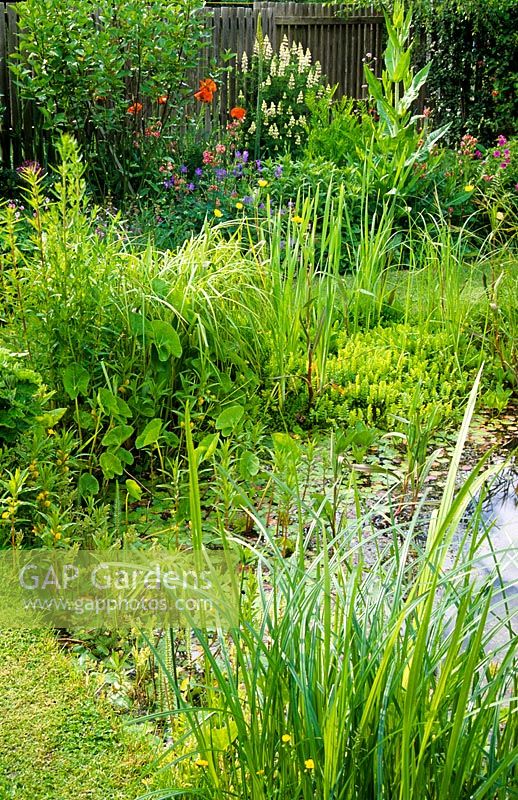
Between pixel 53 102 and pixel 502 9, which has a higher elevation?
pixel 502 9

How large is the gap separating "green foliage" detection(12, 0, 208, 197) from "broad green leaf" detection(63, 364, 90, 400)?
4.03m

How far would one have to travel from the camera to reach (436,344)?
15.2 ft

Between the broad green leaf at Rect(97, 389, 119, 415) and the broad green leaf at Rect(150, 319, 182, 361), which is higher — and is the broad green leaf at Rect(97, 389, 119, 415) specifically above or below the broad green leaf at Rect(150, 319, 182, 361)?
below

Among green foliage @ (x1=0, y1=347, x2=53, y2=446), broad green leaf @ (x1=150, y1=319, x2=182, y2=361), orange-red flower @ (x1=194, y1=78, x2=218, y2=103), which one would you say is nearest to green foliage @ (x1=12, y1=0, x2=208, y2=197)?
orange-red flower @ (x1=194, y1=78, x2=218, y2=103)

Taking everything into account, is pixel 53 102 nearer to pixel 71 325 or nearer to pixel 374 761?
pixel 71 325

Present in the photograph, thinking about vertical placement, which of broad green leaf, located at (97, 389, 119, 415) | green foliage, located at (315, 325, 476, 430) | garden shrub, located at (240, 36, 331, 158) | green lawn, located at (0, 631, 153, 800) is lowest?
green lawn, located at (0, 631, 153, 800)

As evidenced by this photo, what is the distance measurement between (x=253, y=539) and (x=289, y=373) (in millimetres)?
1171

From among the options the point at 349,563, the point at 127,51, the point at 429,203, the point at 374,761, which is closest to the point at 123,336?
the point at 349,563

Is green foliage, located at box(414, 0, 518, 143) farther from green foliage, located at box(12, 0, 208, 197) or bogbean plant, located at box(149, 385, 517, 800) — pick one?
bogbean plant, located at box(149, 385, 517, 800)

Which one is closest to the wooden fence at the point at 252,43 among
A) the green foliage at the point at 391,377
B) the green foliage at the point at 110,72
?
the green foliage at the point at 110,72

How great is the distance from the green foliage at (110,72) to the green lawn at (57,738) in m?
5.27

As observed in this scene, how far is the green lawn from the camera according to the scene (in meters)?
2.08

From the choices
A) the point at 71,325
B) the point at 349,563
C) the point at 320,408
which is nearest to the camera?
the point at 349,563

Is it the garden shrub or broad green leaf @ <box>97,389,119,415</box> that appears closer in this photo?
broad green leaf @ <box>97,389,119,415</box>
